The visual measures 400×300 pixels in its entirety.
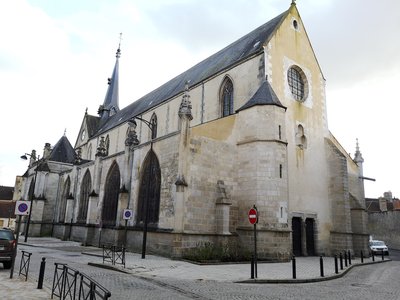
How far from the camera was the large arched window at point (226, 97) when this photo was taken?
21.7 meters

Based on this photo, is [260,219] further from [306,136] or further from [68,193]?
[68,193]

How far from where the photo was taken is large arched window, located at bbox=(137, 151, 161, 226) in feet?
58.1

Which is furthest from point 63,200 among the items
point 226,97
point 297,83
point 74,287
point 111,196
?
point 74,287

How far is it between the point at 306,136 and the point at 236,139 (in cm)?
545

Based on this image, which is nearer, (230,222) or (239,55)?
(230,222)

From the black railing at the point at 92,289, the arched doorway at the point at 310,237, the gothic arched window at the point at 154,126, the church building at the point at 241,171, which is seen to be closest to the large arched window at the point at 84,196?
the church building at the point at 241,171

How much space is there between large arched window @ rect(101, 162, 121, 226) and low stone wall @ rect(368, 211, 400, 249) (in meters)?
30.9

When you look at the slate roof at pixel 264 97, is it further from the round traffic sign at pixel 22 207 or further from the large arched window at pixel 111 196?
the round traffic sign at pixel 22 207

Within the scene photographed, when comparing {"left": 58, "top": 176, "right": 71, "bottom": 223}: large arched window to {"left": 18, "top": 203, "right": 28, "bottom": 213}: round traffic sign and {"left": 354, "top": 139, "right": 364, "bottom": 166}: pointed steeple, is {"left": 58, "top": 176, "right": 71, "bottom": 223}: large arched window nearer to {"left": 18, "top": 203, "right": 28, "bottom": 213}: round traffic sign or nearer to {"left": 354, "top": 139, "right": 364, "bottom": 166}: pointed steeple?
{"left": 18, "top": 203, "right": 28, "bottom": 213}: round traffic sign

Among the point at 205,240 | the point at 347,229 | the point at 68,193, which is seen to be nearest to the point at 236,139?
the point at 205,240

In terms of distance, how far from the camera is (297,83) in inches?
881

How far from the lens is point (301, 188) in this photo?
20031 millimetres

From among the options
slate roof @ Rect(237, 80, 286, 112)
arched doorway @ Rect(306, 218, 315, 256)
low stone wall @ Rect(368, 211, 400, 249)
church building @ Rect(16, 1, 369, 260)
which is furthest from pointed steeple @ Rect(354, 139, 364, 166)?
low stone wall @ Rect(368, 211, 400, 249)

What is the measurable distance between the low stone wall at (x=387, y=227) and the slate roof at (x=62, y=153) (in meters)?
35.4
